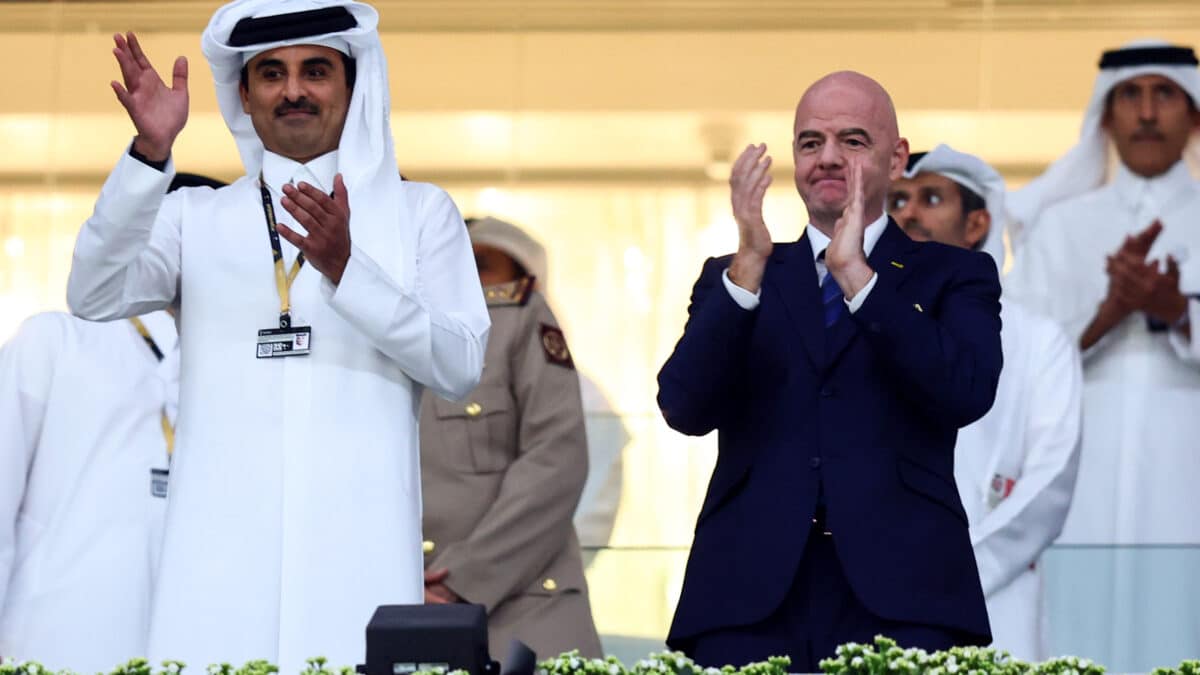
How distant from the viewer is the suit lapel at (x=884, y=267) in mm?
4801

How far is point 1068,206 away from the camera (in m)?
9.03

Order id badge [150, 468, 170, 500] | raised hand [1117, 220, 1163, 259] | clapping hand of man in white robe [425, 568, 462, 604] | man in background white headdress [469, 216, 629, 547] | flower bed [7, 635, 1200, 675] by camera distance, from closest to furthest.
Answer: flower bed [7, 635, 1200, 675], id badge [150, 468, 170, 500], clapping hand of man in white robe [425, 568, 462, 604], raised hand [1117, 220, 1163, 259], man in background white headdress [469, 216, 629, 547]

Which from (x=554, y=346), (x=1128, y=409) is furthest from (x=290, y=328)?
(x=1128, y=409)

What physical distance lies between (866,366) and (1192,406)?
4343 mm

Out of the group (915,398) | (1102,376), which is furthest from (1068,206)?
(915,398)

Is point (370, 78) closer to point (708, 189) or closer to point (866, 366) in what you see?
point (866, 366)

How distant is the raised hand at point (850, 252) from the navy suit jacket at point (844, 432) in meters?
0.04

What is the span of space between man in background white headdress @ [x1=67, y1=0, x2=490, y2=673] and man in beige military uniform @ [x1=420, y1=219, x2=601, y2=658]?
1.37m

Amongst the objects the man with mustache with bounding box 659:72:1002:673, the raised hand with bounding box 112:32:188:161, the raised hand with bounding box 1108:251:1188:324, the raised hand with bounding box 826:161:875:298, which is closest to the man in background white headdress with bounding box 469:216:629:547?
the raised hand with bounding box 1108:251:1188:324

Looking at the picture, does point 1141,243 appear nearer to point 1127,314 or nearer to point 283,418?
point 1127,314

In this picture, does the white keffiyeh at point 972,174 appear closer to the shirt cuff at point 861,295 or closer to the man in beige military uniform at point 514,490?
the man in beige military uniform at point 514,490

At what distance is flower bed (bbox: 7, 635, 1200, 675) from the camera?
389cm

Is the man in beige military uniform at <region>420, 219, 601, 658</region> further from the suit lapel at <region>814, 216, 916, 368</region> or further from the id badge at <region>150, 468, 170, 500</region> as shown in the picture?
the suit lapel at <region>814, 216, 916, 368</region>

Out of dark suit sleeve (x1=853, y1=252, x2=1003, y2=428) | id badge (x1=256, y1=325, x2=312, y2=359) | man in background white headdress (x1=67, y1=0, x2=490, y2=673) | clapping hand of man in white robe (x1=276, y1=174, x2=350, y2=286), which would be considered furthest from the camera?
id badge (x1=256, y1=325, x2=312, y2=359)
